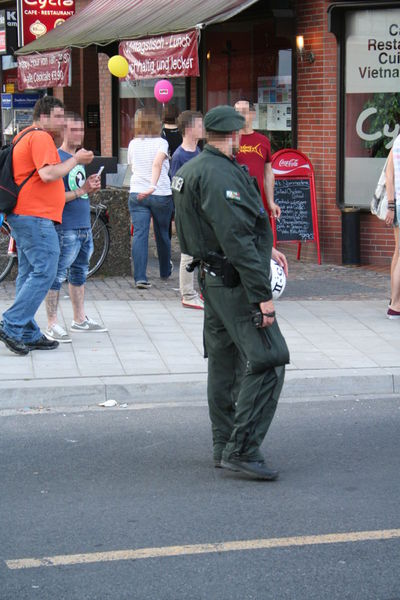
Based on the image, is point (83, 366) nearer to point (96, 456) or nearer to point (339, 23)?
point (96, 456)

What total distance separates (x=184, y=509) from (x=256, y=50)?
10.4 meters

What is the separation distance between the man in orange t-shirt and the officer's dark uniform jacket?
2470mm

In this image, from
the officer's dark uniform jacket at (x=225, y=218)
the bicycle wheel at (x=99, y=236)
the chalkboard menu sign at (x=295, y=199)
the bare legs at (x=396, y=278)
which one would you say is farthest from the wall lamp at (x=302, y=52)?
the officer's dark uniform jacket at (x=225, y=218)

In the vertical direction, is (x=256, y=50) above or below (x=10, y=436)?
above

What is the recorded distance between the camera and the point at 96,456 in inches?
239

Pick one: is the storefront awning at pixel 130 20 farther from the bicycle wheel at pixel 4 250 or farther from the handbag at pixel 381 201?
the handbag at pixel 381 201

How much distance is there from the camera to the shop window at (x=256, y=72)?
13.9 meters

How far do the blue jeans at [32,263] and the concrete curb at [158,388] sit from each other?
0.78 m

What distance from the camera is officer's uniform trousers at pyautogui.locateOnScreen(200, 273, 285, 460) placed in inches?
215

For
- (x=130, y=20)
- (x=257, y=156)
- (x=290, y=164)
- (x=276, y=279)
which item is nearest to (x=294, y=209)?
(x=290, y=164)

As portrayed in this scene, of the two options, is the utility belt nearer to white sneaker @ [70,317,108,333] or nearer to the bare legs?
white sneaker @ [70,317,108,333]

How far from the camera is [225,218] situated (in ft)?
17.3

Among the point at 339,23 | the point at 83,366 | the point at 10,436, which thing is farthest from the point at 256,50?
the point at 10,436

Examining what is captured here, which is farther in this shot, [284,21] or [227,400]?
[284,21]
